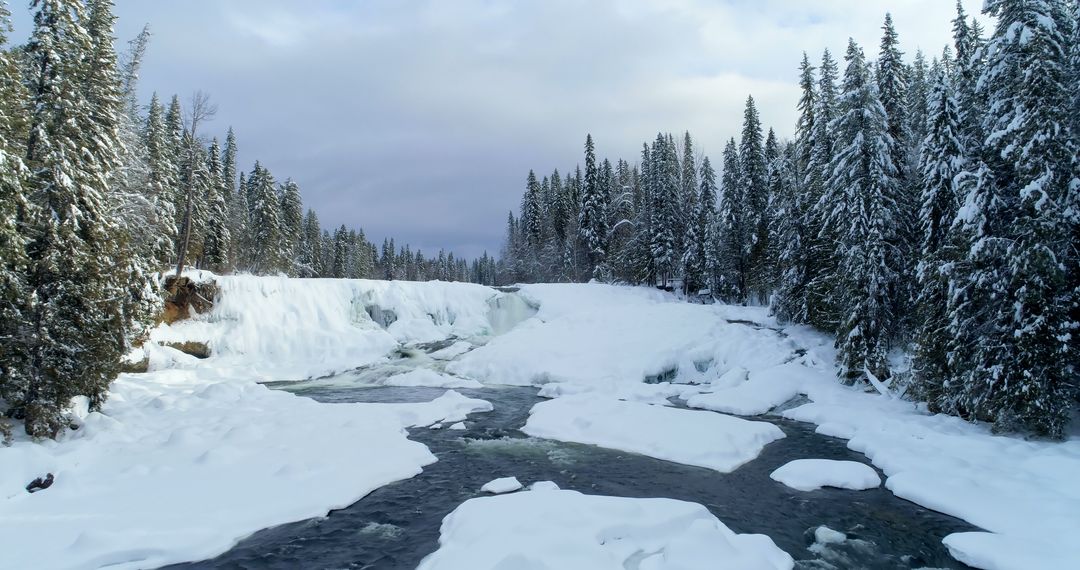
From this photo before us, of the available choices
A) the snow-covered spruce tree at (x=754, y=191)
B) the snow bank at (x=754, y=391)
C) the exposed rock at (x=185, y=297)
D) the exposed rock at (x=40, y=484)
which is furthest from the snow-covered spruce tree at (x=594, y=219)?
the exposed rock at (x=40, y=484)

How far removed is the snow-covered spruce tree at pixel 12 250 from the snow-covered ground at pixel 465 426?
5.04 ft

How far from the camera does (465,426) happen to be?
45.2ft

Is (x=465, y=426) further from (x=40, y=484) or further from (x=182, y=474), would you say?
(x=40, y=484)

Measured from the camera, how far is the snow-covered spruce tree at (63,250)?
9.82 metres

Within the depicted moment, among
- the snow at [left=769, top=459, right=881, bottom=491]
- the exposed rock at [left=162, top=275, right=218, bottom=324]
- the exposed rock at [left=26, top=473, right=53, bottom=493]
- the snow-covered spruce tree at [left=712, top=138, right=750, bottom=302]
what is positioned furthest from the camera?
the snow-covered spruce tree at [left=712, top=138, right=750, bottom=302]

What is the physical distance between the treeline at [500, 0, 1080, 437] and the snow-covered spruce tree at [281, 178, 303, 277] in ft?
132

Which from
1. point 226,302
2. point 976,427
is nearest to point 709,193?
point 976,427

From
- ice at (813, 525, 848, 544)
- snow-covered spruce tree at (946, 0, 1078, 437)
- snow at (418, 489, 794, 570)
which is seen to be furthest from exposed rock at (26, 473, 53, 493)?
snow-covered spruce tree at (946, 0, 1078, 437)

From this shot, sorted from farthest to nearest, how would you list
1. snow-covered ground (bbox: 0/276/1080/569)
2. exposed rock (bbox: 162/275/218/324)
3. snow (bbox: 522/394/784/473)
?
exposed rock (bbox: 162/275/218/324) → snow (bbox: 522/394/784/473) → snow-covered ground (bbox: 0/276/1080/569)

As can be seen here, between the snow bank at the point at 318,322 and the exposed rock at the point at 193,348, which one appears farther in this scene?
the snow bank at the point at 318,322

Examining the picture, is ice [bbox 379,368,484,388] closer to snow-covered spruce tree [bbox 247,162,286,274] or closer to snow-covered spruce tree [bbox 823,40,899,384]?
snow-covered spruce tree [bbox 823,40,899,384]

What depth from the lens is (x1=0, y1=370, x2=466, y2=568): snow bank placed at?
6.56m

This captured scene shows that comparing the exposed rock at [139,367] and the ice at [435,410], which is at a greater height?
the exposed rock at [139,367]

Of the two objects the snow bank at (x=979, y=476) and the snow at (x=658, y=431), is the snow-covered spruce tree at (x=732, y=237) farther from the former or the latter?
the snow at (x=658, y=431)
